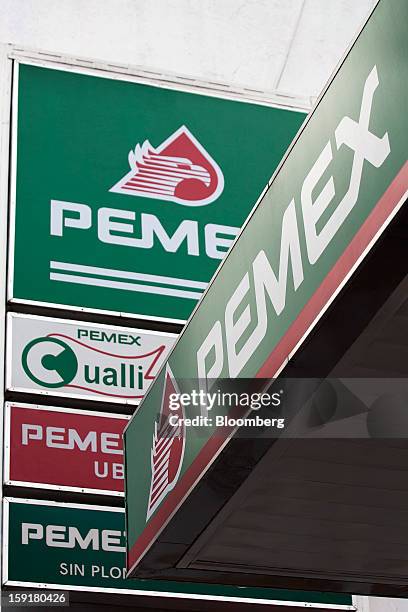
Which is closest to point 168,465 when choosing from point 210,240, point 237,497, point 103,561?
point 237,497

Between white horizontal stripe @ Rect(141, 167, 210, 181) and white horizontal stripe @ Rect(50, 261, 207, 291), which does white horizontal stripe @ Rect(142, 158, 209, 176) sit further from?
white horizontal stripe @ Rect(50, 261, 207, 291)

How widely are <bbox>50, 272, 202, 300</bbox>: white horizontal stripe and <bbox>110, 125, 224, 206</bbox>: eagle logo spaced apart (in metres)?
0.81

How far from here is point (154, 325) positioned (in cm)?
864

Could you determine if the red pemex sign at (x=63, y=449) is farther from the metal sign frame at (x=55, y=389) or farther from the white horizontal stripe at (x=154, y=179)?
the white horizontal stripe at (x=154, y=179)

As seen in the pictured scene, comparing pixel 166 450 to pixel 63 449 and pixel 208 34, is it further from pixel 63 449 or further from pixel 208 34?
pixel 208 34

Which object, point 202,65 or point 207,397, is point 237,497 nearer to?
point 207,397

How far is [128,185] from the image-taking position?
362 inches

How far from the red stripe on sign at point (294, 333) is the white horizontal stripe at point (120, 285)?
11.1ft

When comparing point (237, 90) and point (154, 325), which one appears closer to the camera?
point (154, 325)

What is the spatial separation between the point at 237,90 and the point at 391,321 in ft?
20.4

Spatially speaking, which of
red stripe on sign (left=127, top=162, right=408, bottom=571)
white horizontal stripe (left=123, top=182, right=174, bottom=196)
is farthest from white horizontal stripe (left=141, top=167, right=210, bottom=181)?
red stripe on sign (left=127, top=162, right=408, bottom=571)

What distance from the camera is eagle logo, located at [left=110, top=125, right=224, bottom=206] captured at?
924cm

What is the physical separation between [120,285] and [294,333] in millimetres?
4693

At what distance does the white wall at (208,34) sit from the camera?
42.9ft
